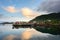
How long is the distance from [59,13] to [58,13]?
3.31 ft

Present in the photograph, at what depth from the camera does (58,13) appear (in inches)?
6176

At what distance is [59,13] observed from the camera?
515 ft
